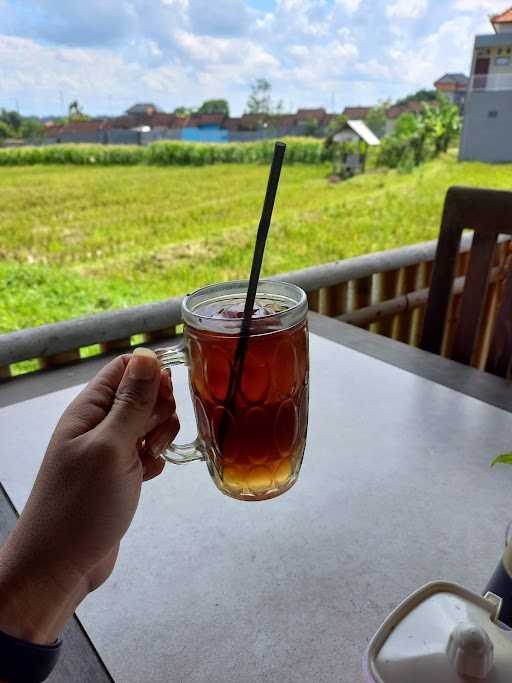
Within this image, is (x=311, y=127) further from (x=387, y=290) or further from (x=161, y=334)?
(x=161, y=334)

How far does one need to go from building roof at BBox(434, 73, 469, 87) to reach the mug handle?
9.71 feet

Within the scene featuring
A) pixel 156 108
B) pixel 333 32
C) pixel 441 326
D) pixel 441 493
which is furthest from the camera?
pixel 333 32

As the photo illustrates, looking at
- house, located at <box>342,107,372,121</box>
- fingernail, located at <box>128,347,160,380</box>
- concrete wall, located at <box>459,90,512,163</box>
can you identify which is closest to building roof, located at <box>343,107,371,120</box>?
house, located at <box>342,107,372,121</box>

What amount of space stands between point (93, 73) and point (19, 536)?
265 cm

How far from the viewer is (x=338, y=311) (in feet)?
6.55

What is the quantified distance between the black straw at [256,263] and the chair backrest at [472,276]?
32.7 inches

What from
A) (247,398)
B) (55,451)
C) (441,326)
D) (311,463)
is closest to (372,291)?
(441,326)

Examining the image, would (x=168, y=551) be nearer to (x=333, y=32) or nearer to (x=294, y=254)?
(x=294, y=254)

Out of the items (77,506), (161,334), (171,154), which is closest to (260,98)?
(171,154)

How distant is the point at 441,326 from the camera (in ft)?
4.41

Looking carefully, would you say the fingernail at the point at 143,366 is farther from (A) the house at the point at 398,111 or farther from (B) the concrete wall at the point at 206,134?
(A) the house at the point at 398,111

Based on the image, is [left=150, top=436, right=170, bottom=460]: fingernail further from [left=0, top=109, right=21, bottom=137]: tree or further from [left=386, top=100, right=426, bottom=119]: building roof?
[left=386, top=100, right=426, bottom=119]: building roof

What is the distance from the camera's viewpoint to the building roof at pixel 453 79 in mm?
2885

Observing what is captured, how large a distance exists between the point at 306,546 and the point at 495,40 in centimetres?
296
